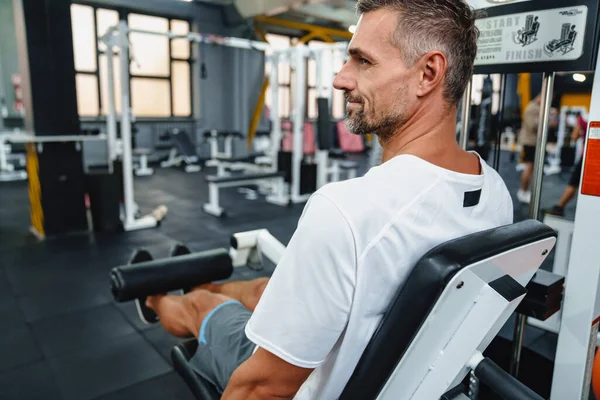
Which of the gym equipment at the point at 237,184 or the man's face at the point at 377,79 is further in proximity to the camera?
the gym equipment at the point at 237,184

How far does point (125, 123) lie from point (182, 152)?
3384 millimetres

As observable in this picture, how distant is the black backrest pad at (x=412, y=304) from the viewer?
0.57 m

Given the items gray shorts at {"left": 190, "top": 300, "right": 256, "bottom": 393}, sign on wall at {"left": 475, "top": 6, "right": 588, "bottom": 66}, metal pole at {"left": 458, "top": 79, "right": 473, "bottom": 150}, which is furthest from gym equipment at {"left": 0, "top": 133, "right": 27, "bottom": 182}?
sign on wall at {"left": 475, "top": 6, "right": 588, "bottom": 66}

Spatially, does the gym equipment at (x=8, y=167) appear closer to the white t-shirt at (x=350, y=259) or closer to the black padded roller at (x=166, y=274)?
the black padded roller at (x=166, y=274)

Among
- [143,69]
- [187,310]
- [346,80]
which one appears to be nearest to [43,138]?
[187,310]

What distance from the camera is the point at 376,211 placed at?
59cm

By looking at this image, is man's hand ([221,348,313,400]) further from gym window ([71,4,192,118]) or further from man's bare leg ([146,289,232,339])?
gym window ([71,4,192,118])

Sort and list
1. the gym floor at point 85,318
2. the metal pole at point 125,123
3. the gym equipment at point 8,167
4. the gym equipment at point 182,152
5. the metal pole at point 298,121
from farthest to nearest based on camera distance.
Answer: the gym equipment at point 182,152
the gym equipment at point 8,167
the metal pole at point 298,121
the metal pole at point 125,123
the gym floor at point 85,318

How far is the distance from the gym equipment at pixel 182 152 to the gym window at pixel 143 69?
2.61ft

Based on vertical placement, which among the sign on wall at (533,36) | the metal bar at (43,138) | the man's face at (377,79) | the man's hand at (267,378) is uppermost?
the sign on wall at (533,36)

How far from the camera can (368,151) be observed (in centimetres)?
1007

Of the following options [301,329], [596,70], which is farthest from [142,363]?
[596,70]

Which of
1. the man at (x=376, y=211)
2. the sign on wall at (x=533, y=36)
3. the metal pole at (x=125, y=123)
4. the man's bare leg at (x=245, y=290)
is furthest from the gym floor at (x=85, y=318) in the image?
the sign on wall at (x=533, y=36)

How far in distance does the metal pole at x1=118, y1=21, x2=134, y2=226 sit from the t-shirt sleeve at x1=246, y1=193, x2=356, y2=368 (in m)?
3.27
